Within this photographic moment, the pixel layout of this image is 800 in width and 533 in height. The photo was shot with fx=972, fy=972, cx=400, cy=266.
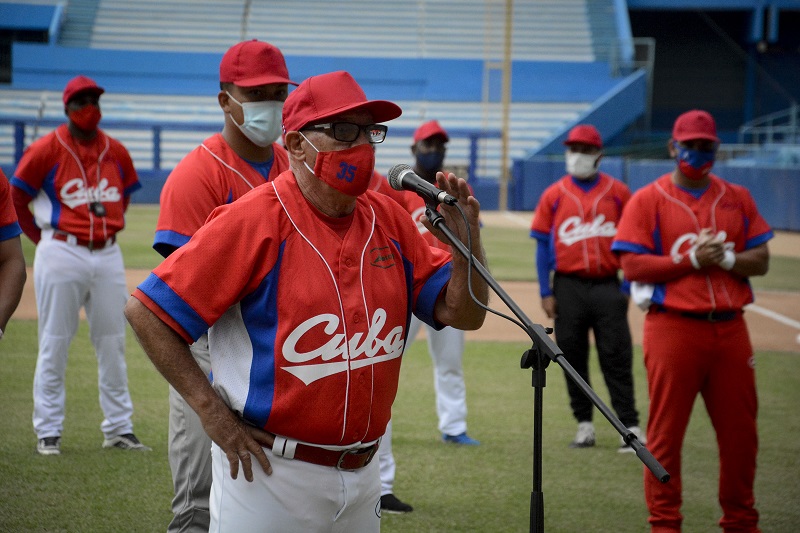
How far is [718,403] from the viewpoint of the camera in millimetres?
5305

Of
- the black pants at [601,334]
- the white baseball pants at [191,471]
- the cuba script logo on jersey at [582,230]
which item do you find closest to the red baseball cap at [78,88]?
the white baseball pants at [191,471]

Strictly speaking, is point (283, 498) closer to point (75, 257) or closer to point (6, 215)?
point (6, 215)

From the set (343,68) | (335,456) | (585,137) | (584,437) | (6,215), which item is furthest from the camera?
(343,68)

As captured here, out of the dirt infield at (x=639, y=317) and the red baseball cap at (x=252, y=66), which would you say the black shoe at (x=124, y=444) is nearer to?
the red baseball cap at (x=252, y=66)

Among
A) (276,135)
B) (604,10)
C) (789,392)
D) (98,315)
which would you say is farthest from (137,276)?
(604,10)

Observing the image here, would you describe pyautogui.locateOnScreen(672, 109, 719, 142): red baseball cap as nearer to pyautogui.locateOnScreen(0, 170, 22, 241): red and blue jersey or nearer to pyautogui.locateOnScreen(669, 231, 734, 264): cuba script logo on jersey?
pyautogui.locateOnScreen(669, 231, 734, 264): cuba script logo on jersey

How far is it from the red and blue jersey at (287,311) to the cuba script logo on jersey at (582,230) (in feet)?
15.2

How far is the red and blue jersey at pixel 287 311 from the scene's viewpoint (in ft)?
9.87

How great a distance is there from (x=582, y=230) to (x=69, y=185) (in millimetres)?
3882

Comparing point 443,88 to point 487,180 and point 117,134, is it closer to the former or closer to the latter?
point 487,180

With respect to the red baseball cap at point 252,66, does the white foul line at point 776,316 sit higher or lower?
lower

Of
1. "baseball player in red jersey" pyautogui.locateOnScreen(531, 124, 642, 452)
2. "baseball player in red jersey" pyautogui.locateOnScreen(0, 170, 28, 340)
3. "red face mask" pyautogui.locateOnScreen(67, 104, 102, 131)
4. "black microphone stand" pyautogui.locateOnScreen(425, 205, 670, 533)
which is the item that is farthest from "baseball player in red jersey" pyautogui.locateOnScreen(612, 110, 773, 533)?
"red face mask" pyautogui.locateOnScreen(67, 104, 102, 131)

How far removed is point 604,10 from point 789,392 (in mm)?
32071

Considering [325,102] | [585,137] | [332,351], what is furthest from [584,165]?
[332,351]
